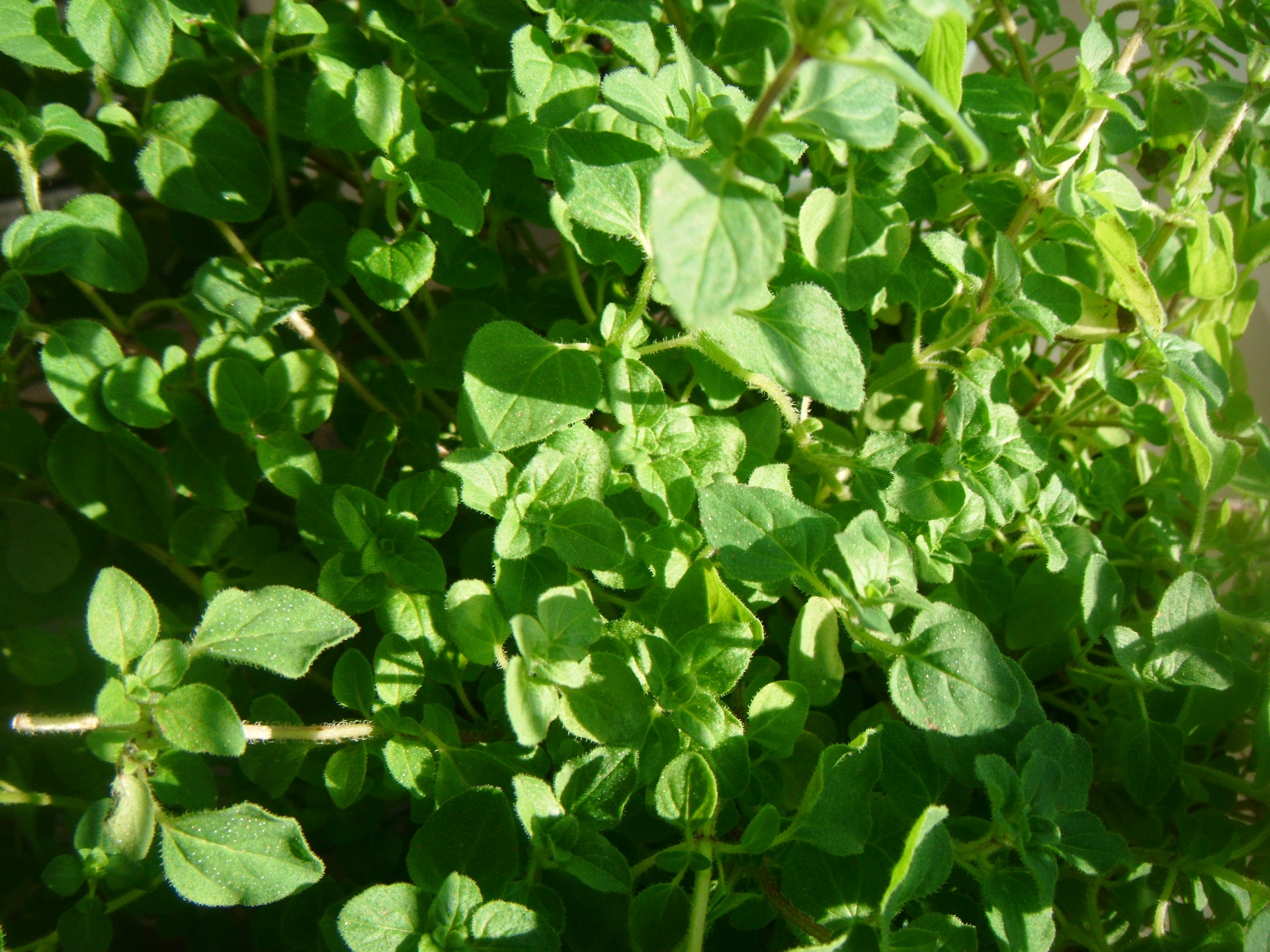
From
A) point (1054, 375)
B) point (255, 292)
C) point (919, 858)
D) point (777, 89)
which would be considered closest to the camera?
point (777, 89)

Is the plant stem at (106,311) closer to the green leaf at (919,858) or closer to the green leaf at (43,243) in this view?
the green leaf at (43,243)

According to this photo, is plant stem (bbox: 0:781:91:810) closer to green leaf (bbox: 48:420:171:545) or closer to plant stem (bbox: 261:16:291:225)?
green leaf (bbox: 48:420:171:545)

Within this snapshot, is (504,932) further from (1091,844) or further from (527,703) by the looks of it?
(1091,844)

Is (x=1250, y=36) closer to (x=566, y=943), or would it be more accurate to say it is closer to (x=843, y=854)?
(x=843, y=854)

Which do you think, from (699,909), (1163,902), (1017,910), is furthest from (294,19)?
(1163,902)

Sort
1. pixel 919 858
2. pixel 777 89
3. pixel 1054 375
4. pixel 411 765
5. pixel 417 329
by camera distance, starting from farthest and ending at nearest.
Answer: pixel 1054 375 → pixel 417 329 → pixel 411 765 → pixel 919 858 → pixel 777 89
